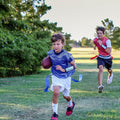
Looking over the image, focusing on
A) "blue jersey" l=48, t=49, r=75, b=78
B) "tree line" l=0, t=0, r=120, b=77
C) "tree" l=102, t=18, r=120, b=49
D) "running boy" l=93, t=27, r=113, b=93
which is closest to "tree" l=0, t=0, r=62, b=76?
"tree line" l=0, t=0, r=120, b=77

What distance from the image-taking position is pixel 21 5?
806 inches

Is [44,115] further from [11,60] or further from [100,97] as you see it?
[11,60]

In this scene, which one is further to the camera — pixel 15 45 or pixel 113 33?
pixel 113 33

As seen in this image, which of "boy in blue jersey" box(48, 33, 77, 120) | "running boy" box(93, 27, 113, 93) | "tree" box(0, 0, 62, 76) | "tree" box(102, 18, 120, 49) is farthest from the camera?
"tree" box(102, 18, 120, 49)

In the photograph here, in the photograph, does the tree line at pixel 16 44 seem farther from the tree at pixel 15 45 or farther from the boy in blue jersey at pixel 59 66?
the boy in blue jersey at pixel 59 66

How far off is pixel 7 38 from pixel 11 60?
1259 millimetres

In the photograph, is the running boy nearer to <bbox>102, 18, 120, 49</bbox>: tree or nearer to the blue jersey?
the blue jersey

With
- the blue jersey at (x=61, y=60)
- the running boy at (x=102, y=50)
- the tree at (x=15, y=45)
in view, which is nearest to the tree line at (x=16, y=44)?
the tree at (x=15, y=45)

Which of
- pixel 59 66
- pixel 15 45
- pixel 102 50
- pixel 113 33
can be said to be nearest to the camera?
pixel 59 66

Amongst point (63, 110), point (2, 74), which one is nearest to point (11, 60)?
point (2, 74)

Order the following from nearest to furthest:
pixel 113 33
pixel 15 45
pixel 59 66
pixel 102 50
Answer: pixel 59 66 < pixel 102 50 < pixel 15 45 < pixel 113 33

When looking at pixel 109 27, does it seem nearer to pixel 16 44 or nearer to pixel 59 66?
pixel 16 44

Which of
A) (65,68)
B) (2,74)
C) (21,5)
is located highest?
(21,5)

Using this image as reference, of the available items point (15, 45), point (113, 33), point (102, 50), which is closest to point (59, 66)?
point (102, 50)
